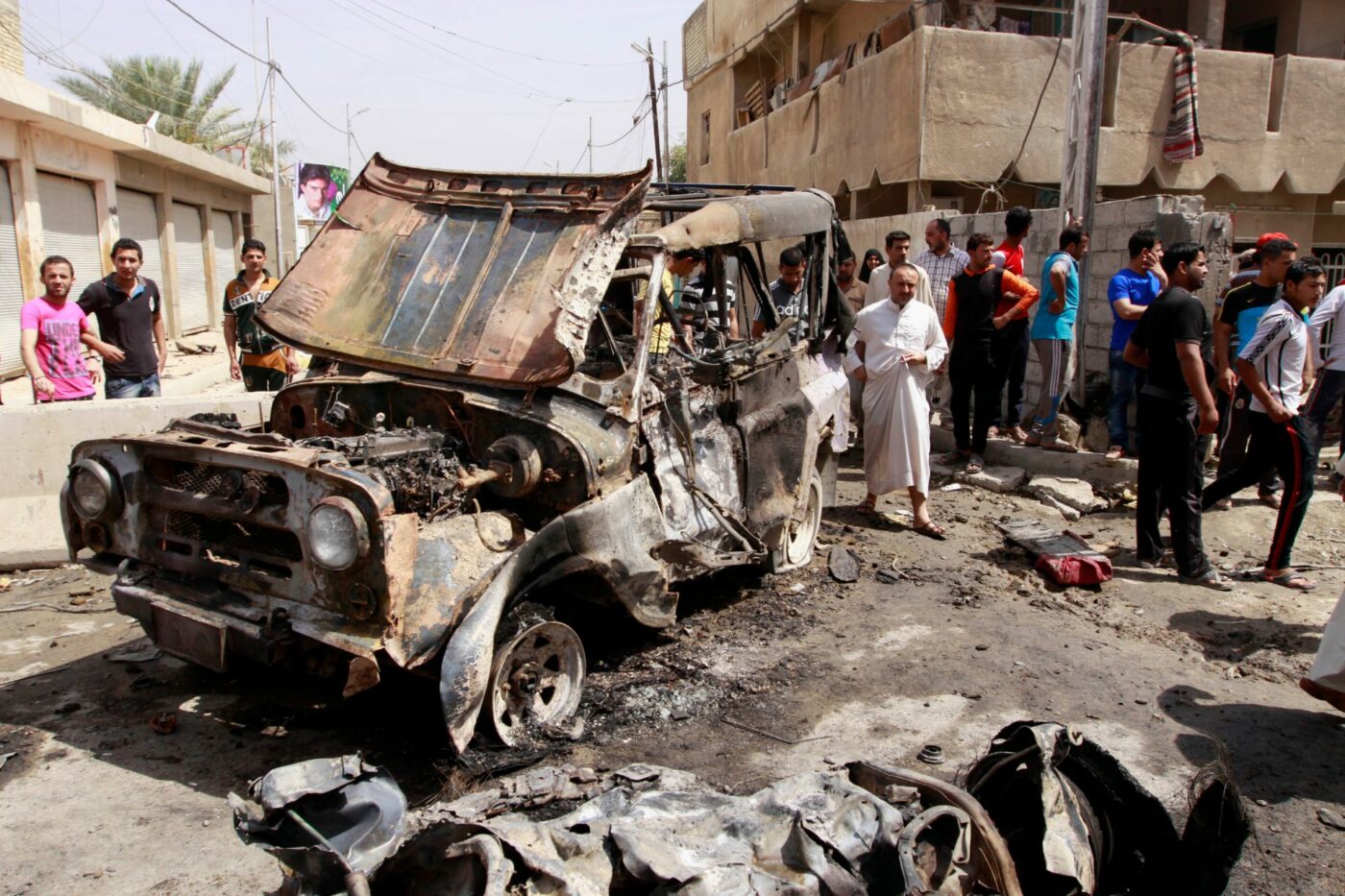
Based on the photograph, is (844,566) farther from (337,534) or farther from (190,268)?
(190,268)

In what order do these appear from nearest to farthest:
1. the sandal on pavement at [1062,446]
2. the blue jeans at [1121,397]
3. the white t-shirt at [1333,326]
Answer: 1. the white t-shirt at [1333,326]
2. the blue jeans at [1121,397]
3. the sandal on pavement at [1062,446]

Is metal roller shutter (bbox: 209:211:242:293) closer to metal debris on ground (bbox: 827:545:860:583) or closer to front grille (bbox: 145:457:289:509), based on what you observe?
metal debris on ground (bbox: 827:545:860:583)

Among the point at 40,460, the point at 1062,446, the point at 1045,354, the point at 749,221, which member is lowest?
the point at 1062,446

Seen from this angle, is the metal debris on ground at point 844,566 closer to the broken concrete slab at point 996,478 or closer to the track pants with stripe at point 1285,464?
the broken concrete slab at point 996,478

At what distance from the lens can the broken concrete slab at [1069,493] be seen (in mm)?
7730

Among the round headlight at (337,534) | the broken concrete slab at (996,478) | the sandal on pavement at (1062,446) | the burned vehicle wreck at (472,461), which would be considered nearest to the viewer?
the round headlight at (337,534)

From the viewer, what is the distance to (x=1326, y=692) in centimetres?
415

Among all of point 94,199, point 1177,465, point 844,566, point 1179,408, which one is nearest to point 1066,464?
point 1177,465

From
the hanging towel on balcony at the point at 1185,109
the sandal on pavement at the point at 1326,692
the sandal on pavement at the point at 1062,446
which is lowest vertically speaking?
the sandal on pavement at the point at 1326,692

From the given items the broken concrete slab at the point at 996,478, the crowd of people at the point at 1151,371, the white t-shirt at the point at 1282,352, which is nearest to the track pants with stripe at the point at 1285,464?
the crowd of people at the point at 1151,371

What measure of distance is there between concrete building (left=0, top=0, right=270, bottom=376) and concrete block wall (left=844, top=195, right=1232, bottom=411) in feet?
39.2

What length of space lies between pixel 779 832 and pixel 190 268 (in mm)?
22757

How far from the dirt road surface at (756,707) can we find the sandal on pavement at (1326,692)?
19 cm

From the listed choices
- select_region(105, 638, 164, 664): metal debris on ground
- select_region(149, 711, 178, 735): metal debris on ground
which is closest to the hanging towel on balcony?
select_region(105, 638, 164, 664): metal debris on ground
